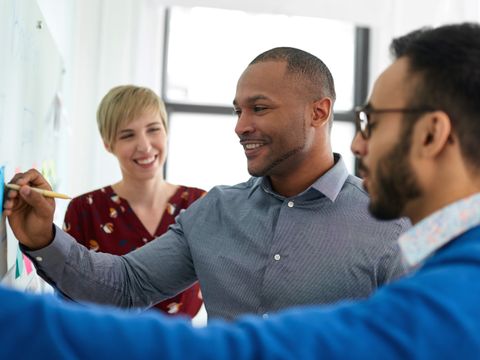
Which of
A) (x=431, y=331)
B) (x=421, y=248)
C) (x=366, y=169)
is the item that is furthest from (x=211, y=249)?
(x=431, y=331)

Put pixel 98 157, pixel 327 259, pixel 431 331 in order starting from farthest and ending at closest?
pixel 98 157
pixel 327 259
pixel 431 331

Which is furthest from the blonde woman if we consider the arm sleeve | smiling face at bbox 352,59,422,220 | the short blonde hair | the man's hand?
smiling face at bbox 352,59,422,220

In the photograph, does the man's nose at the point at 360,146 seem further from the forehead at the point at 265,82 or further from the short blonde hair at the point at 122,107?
the short blonde hair at the point at 122,107

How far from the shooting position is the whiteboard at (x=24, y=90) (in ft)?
4.24

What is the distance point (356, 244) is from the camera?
1454 mm

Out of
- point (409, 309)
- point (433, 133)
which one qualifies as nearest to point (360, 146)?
point (433, 133)

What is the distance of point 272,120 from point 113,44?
1830 mm

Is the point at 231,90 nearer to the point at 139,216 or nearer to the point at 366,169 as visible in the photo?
the point at 139,216

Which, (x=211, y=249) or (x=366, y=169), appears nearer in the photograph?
(x=366, y=169)

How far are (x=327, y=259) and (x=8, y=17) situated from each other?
91 cm

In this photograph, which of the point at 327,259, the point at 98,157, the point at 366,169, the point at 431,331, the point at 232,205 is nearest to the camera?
the point at 431,331

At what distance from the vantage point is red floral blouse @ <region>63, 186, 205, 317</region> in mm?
2178

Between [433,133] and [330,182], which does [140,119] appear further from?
[433,133]

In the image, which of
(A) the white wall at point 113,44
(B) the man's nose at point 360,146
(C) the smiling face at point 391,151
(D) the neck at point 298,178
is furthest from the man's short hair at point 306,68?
(A) the white wall at point 113,44
